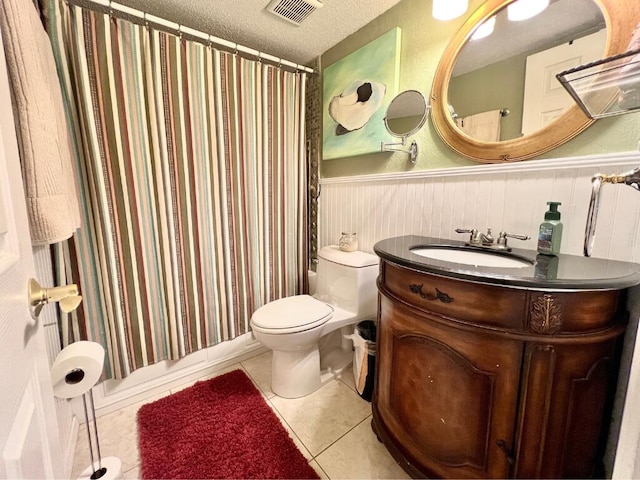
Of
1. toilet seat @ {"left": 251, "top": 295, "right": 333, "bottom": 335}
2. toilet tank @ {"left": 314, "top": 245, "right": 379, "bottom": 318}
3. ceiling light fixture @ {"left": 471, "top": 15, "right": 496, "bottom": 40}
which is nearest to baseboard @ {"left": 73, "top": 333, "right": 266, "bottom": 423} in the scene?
toilet seat @ {"left": 251, "top": 295, "right": 333, "bottom": 335}

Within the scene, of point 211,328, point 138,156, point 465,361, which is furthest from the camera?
point 211,328

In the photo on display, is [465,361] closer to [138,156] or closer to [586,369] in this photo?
[586,369]

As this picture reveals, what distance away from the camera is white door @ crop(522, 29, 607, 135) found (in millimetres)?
927

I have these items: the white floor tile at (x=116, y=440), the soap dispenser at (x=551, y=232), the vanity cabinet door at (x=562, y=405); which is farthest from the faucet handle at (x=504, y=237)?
the white floor tile at (x=116, y=440)

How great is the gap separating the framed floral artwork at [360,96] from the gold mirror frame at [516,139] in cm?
28

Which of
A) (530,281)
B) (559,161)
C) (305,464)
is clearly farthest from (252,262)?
(559,161)

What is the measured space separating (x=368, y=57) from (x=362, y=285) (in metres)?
1.31

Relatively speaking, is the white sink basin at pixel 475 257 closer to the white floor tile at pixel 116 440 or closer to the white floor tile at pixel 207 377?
the white floor tile at pixel 207 377

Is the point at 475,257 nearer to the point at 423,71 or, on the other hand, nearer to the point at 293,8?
the point at 423,71

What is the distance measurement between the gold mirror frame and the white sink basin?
15.7 inches

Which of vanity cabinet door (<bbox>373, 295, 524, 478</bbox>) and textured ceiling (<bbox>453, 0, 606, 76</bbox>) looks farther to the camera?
textured ceiling (<bbox>453, 0, 606, 76</bbox>)

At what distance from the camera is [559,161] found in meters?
0.98

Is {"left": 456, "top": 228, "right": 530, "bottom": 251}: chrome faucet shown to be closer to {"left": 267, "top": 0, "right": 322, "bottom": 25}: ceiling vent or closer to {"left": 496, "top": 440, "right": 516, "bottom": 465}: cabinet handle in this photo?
{"left": 496, "top": 440, "right": 516, "bottom": 465}: cabinet handle

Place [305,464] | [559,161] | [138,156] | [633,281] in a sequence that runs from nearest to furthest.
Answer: [633,281] → [559,161] → [305,464] → [138,156]
